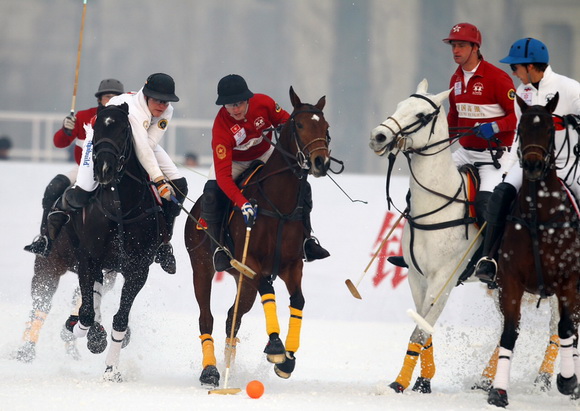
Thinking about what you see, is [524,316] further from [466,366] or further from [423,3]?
[423,3]

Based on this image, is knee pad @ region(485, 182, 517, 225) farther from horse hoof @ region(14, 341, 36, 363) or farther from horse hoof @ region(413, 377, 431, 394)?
horse hoof @ region(14, 341, 36, 363)

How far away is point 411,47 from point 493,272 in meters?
8.92

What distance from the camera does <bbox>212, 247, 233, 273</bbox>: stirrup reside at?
8.51m

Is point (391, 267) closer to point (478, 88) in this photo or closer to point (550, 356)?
point (550, 356)

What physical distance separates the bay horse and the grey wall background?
7.57m

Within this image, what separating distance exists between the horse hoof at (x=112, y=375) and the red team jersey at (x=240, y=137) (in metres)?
1.46

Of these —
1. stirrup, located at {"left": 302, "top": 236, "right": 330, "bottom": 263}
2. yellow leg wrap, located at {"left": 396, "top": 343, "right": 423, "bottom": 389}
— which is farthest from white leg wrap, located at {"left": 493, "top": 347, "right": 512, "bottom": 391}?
stirrup, located at {"left": 302, "top": 236, "right": 330, "bottom": 263}

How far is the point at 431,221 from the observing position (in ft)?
26.9

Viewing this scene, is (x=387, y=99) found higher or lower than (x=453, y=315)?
higher

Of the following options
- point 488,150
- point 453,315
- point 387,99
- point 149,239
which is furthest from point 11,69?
point 488,150

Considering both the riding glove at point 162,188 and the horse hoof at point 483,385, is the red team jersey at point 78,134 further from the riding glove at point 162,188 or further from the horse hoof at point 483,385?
the horse hoof at point 483,385

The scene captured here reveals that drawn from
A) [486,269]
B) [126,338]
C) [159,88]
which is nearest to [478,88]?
[486,269]

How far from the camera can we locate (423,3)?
16.1 meters

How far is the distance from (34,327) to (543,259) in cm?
458
